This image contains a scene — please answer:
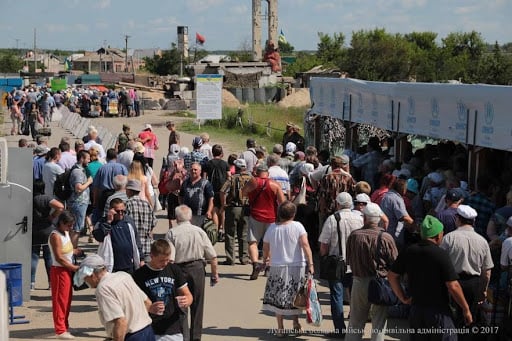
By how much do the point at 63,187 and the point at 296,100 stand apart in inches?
1841

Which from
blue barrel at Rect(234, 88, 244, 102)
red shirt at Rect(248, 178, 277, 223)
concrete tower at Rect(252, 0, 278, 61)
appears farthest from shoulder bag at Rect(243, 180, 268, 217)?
concrete tower at Rect(252, 0, 278, 61)

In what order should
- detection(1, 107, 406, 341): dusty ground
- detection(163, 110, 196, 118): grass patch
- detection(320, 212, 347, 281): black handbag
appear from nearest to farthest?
detection(320, 212, 347, 281): black handbag < detection(1, 107, 406, 341): dusty ground < detection(163, 110, 196, 118): grass patch

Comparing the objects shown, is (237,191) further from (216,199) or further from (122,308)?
(122,308)

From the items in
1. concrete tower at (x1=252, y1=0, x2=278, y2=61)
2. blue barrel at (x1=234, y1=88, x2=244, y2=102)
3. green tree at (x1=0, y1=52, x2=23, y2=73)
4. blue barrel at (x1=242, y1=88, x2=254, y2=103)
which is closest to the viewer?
blue barrel at (x1=234, y1=88, x2=244, y2=102)

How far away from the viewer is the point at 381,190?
12469 mm

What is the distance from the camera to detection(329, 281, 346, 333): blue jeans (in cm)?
1030

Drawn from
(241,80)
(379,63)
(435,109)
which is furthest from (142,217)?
(379,63)

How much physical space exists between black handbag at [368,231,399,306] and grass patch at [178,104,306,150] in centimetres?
2558

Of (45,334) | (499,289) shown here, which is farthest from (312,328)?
(45,334)

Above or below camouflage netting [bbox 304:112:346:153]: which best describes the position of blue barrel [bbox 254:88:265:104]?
below

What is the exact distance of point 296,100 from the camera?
6116 cm

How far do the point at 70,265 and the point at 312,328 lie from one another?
2.88 metres

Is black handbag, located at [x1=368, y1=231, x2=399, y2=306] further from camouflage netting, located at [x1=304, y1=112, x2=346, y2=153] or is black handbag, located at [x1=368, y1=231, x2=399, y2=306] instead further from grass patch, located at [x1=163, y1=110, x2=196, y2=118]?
grass patch, located at [x1=163, y1=110, x2=196, y2=118]

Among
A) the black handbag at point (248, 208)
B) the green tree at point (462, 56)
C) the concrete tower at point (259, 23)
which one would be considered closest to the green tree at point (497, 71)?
the green tree at point (462, 56)
